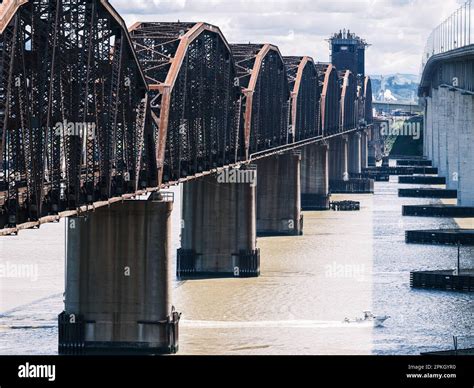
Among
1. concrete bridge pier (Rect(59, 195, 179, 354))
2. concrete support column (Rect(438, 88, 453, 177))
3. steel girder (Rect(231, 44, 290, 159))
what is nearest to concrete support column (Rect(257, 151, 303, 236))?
steel girder (Rect(231, 44, 290, 159))

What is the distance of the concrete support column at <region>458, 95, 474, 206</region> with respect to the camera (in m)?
136

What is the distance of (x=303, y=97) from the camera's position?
157125 millimetres

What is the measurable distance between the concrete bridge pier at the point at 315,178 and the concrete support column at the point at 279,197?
2926 centimetres

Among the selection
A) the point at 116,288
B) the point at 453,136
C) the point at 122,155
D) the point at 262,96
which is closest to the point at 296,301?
the point at 116,288

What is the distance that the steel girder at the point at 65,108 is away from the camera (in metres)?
45.4

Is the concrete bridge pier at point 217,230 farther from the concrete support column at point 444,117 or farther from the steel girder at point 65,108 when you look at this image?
the concrete support column at point 444,117

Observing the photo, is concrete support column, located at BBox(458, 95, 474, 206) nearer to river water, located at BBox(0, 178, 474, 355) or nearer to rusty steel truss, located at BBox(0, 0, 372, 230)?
river water, located at BBox(0, 178, 474, 355)

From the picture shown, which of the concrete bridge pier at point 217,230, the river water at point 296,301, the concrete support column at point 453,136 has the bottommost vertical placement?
the river water at point 296,301

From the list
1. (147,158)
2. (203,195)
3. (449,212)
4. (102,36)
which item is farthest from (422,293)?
(449,212)

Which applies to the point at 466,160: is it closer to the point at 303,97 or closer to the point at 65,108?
the point at 303,97

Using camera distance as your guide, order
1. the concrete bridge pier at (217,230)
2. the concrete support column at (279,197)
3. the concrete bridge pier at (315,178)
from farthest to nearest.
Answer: the concrete bridge pier at (315,178), the concrete support column at (279,197), the concrete bridge pier at (217,230)

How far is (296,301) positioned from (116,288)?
19.0 m

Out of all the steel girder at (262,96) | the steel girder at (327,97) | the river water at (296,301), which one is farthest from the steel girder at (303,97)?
the river water at (296,301)
